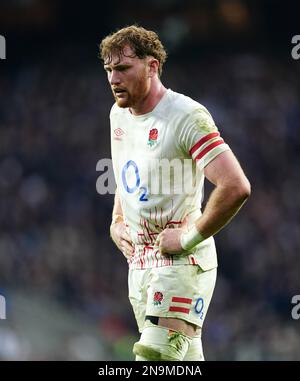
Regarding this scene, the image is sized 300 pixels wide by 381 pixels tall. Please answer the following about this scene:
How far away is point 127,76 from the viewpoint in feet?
13.3

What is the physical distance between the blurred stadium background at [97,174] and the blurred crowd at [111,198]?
0.02 m

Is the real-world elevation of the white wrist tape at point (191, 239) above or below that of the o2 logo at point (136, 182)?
below

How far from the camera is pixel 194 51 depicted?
454 inches

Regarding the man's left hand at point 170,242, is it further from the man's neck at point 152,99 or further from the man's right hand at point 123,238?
the man's neck at point 152,99

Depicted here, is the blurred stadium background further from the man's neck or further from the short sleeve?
the short sleeve

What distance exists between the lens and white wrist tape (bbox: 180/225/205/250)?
3.89 meters

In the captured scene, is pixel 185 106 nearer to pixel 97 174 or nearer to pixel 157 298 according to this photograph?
pixel 157 298

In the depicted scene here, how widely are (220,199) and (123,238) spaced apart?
689 mm

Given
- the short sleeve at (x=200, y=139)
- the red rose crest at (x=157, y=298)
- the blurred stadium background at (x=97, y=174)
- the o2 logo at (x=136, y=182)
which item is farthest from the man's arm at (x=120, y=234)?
the blurred stadium background at (x=97, y=174)

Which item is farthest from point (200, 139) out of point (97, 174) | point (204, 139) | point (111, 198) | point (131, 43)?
point (97, 174)

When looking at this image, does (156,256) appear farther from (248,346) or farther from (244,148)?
(244,148)

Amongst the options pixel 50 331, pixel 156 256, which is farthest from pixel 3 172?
pixel 156 256

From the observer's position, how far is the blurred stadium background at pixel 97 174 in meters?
9.14

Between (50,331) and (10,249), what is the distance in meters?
1.41
